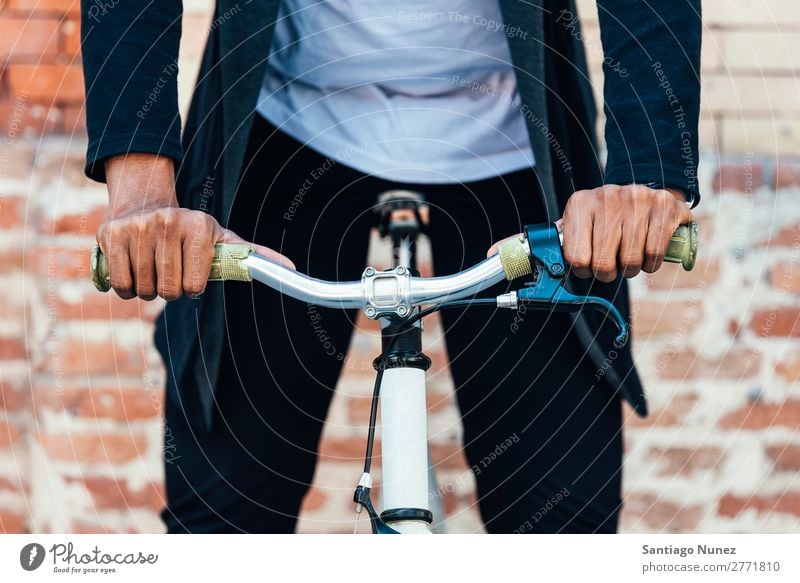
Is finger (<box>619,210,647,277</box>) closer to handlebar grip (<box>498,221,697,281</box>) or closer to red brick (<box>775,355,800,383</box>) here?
handlebar grip (<box>498,221,697,281</box>)

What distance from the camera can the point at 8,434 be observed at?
148cm

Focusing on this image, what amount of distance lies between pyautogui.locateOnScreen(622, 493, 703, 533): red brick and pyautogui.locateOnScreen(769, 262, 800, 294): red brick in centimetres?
31

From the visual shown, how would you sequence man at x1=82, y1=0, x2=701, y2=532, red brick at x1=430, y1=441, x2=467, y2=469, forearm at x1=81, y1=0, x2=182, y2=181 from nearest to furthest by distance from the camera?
forearm at x1=81, y1=0, x2=182, y2=181
man at x1=82, y1=0, x2=701, y2=532
red brick at x1=430, y1=441, x2=467, y2=469

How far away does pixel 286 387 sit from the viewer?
1.03 metres

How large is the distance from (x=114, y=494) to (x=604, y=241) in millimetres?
943

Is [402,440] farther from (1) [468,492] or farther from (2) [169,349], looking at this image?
(1) [468,492]

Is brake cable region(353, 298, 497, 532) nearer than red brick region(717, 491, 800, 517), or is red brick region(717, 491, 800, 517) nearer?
brake cable region(353, 298, 497, 532)

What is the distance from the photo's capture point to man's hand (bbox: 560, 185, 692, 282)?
0.72 metres

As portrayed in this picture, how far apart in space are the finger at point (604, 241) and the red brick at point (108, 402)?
88cm

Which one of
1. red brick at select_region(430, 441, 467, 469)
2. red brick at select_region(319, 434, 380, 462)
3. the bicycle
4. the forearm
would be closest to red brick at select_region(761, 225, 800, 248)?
red brick at select_region(430, 441, 467, 469)

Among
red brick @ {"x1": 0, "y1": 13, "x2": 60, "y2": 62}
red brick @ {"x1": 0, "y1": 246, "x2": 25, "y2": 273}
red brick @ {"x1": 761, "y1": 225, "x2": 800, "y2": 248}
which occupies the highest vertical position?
red brick @ {"x1": 0, "y1": 13, "x2": 60, "y2": 62}

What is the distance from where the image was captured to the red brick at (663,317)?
1452 mm

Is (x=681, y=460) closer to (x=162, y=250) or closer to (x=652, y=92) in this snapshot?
(x=652, y=92)
